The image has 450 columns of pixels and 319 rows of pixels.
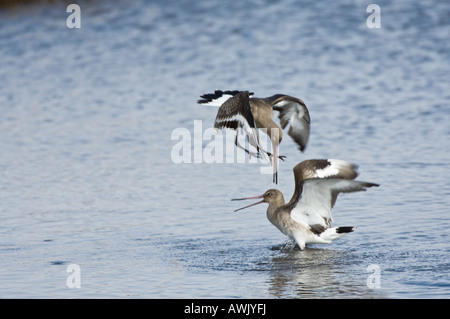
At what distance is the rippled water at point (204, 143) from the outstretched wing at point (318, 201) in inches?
10.2

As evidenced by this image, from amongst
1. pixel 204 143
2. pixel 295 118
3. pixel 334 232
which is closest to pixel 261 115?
pixel 295 118

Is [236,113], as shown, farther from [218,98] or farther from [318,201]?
[318,201]

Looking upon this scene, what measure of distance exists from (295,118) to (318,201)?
1.30m

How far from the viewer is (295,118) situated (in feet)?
27.8

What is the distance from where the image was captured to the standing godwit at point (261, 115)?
7.46m

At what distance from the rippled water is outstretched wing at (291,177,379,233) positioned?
0.26m

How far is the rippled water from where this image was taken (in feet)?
22.4

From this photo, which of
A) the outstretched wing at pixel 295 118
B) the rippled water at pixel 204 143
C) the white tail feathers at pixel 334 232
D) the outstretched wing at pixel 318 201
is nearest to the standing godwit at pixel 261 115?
the outstretched wing at pixel 295 118

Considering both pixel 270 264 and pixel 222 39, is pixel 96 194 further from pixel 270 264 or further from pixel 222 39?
pixel 222 39

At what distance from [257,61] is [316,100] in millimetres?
2757

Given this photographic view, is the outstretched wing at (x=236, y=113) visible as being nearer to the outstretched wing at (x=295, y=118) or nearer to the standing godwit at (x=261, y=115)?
the standing godwit at (x=261, y=115)

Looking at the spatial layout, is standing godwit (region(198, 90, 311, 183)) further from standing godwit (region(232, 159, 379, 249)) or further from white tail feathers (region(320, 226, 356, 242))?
white tail feathers (region(320, 226, 356, 242))

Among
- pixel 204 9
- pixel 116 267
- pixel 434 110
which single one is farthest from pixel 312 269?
pixel 204 9

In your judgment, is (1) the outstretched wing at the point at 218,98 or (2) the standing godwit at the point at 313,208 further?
(1) the outstretched wing at the point at 218,98
